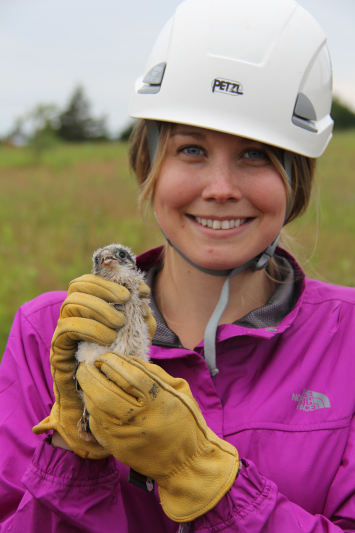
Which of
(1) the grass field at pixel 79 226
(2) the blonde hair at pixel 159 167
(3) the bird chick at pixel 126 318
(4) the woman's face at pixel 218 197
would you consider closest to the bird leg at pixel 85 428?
(3) the bird chick at pixel 126 318

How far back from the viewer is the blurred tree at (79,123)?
5038 cm

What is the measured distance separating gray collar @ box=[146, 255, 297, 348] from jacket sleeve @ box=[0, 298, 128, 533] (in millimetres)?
605

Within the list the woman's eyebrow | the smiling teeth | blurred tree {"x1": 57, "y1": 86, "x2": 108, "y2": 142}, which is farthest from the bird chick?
blurred tree {"x1": 57, "y1": 86, "x2": 108, "y2": 142}

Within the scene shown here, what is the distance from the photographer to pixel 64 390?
206 centimetres

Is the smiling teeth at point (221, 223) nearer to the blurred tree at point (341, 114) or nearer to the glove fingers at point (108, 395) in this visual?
the glove fingers at point (108, 395)

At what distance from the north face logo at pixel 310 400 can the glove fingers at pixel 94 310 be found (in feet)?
3.23

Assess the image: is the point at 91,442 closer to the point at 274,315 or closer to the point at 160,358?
the point at 160,358

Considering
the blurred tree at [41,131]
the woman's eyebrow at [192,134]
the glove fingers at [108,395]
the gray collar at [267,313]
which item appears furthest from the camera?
the blurred tree at [41,131]

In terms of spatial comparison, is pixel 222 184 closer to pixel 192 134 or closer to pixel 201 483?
pixel 192 134

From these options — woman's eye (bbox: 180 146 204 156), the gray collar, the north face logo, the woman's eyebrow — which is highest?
the woman's eyebrow

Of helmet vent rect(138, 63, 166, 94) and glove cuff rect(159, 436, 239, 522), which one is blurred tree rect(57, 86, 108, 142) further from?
glove cuff rect(159, 436, 239, 522)

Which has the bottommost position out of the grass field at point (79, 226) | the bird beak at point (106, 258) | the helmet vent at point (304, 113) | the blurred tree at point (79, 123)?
the blurred tree at point (79, 123)

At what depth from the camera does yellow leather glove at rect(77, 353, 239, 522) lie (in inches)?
73.7

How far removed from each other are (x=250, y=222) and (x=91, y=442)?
1352mm
